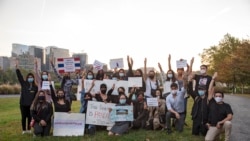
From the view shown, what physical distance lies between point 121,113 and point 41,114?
2547mm

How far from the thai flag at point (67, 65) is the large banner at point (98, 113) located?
1.73 metres

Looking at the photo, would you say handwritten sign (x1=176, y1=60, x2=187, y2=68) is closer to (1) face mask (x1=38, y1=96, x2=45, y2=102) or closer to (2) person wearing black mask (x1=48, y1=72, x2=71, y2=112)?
(2) person wearing black mask (x1=48, y1=72, x2=71, y2=112)

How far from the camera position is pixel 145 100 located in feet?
34.9

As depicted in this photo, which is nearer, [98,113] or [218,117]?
[218,117]

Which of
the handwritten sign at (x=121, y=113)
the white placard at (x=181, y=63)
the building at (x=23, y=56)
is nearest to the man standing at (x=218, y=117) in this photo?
the white placard at (x=181, y=63)

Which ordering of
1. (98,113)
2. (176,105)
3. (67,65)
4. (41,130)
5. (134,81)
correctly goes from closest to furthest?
1. (41,130)
2. (98,113)
3. (176,105)
4. (134,81)
5. (67,65)

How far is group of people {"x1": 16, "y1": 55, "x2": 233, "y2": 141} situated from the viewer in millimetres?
9500

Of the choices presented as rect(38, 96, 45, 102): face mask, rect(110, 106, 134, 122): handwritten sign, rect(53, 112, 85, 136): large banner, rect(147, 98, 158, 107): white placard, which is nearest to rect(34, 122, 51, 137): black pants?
rect(53, 112, 85, 136): large banner

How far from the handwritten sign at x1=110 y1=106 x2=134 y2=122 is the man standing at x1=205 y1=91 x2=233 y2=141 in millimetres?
2604

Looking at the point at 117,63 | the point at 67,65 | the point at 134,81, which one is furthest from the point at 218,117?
the point at 67,65

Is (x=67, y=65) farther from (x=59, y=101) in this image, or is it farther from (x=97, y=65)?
(x=59, y=101)

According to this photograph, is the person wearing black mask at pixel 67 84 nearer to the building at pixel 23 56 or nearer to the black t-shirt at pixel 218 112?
the building at pixel 23 56

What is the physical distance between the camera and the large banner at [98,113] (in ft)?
33.6

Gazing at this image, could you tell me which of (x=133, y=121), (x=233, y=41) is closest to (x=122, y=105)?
(x=133, y=121)
